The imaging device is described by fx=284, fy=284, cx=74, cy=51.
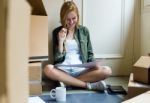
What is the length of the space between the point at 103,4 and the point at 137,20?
0.43 m

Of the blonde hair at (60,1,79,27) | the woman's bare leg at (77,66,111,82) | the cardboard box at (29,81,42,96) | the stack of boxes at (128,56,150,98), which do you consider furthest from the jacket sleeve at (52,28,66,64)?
the stack of boxes at (128,56,150,98)

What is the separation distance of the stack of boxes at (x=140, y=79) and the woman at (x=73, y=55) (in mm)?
445

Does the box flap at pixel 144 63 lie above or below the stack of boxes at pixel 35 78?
above

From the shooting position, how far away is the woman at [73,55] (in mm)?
2617

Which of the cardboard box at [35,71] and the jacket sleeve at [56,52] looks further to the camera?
the jacket sleeve at [56,52]

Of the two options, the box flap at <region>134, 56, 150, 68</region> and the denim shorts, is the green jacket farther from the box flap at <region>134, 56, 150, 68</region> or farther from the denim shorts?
the box flap at <region>134, 56, 150, 68</region>

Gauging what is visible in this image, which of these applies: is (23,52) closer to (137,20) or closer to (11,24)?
(11,24)

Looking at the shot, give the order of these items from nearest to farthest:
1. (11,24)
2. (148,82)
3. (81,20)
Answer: (11,24), (148,82), (81,20)

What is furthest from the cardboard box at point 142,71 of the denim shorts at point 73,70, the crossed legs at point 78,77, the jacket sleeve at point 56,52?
the jacket sleeve at point 56,52

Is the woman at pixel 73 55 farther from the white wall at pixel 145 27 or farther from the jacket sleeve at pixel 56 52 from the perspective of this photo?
the white wall at pixel 145 27

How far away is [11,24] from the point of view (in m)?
0.25

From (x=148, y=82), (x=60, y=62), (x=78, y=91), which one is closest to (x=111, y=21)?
(x=60, y=62)

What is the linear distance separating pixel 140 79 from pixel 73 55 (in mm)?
892

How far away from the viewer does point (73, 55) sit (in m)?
2.83
